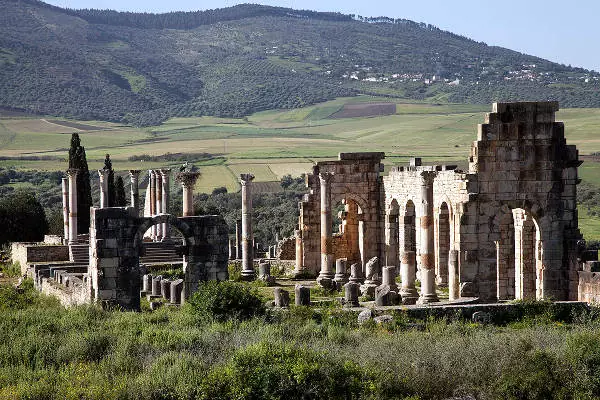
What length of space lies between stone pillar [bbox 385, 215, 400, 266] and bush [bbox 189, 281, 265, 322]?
15.7 m

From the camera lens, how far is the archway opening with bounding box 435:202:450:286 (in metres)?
Answer: 36.1

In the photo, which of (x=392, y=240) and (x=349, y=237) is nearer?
(x=392, y=240)

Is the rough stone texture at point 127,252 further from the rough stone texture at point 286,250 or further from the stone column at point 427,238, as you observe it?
the rough stone texture at point 286,250

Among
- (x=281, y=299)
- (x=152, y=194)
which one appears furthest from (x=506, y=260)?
(x=152, y=194)

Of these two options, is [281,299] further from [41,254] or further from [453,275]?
[41,254]

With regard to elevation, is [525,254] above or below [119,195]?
below

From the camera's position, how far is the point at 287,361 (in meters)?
17.9

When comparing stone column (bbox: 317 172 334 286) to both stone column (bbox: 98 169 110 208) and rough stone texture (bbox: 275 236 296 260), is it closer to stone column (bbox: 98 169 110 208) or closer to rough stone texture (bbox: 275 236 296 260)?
rough stone texture (bbox: 275 236 296 260)

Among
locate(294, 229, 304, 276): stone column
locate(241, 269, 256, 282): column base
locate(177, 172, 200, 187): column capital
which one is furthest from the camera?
locate(294, 229, 304, 276): stone column

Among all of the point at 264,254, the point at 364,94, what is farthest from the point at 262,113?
the point at 264,254

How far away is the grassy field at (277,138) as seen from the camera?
107188 millimetres

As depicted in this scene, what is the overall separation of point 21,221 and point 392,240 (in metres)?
27.0

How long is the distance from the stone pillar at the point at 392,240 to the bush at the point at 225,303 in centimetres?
1571

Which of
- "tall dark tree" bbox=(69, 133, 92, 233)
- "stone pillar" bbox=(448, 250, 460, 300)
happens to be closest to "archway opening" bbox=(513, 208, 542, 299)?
"stone pillar" bbox=(448, 250, 460, 300)
